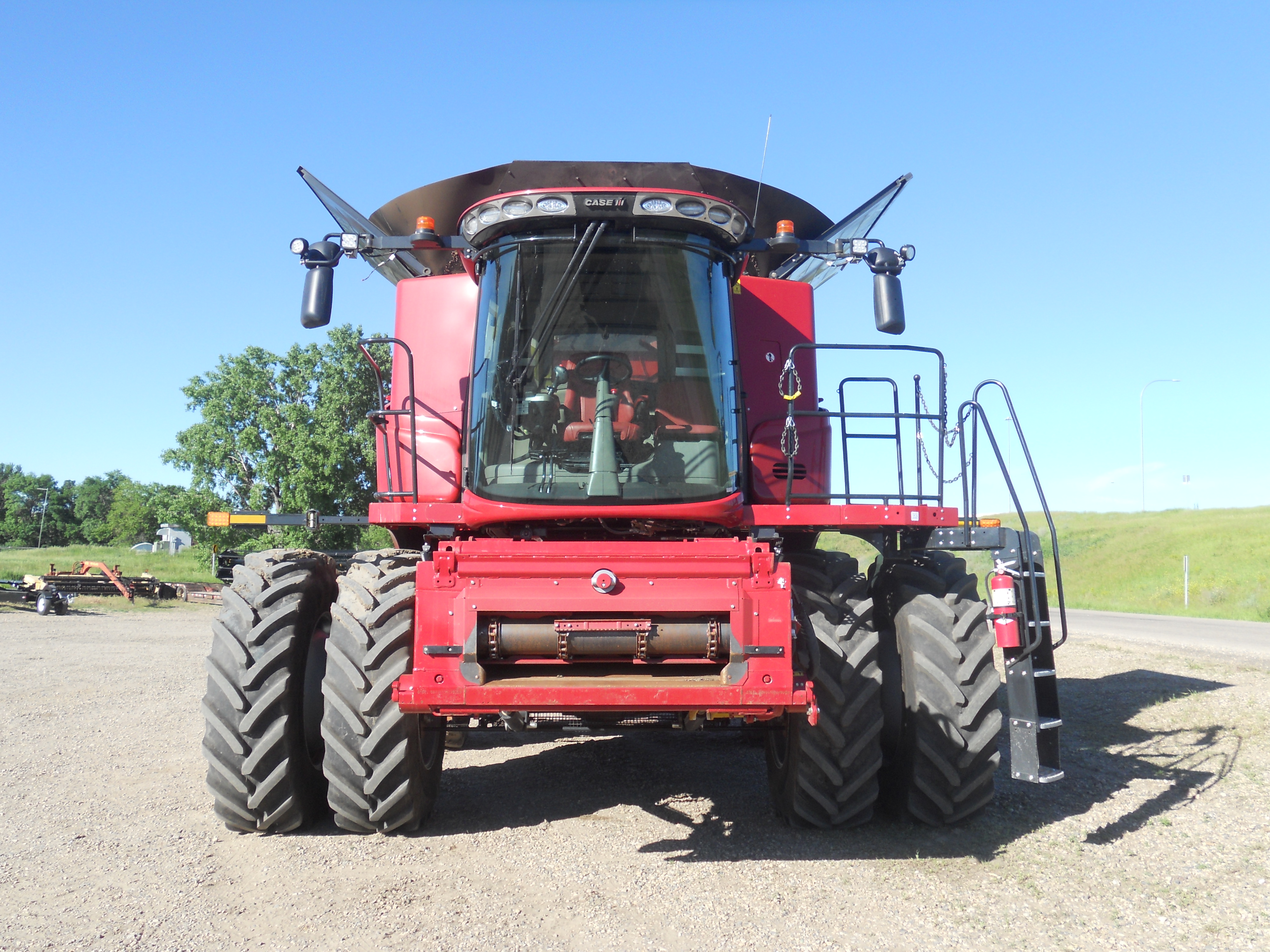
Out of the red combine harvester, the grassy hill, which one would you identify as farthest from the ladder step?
the grassy hill

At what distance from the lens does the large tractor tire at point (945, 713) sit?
5.17m

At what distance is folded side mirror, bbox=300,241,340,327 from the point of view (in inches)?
218

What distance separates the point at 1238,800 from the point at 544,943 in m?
4.85

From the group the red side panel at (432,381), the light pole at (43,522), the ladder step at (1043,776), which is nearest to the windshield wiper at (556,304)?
the red side panel at (432,381)

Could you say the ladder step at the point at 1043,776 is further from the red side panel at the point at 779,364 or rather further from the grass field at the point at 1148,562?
the grass field at the point at 1148,562

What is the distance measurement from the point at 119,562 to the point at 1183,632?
5482 centimetres

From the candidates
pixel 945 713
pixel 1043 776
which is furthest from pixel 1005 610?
pixel 1043 776

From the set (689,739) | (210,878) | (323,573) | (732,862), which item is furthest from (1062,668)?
(210,878)

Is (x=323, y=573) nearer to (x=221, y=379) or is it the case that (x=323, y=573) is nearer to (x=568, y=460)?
(x=568, y=460)

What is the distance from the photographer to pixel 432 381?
273 inches

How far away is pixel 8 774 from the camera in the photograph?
280 inches

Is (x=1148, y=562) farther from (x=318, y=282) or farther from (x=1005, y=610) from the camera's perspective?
(x=318, y=282)

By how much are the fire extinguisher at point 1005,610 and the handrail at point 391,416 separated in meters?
3.31

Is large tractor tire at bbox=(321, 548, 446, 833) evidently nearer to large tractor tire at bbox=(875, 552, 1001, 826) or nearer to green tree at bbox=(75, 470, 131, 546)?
large tractor tire at bbox=(875, 552, 1001, 826)
